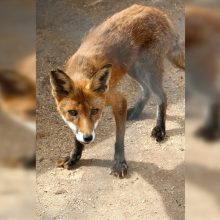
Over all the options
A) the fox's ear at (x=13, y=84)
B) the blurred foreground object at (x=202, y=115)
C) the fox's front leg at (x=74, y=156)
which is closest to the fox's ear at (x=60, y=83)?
the fox's ear at (x=13, y=84)

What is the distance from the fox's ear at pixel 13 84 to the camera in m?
2.36

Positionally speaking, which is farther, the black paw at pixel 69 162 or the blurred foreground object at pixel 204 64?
the black paw at pixel 69 162

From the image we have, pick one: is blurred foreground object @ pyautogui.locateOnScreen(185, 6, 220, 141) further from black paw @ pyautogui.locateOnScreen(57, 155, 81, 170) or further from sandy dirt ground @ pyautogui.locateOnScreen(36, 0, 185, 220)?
black paw @ pyautogui.locateOnScreen(57, 155, 81, 170)

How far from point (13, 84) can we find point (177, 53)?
0.69m

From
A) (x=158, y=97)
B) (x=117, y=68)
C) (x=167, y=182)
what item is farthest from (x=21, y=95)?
(x=167, y=182)

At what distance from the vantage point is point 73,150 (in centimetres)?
243

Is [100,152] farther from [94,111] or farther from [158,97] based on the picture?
[158,97]

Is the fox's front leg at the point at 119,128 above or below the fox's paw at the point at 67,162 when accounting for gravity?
above

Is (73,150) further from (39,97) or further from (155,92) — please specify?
(155,92)

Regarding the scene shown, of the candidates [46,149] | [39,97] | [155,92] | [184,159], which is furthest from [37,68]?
[184,159]

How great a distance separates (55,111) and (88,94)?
0.54ft

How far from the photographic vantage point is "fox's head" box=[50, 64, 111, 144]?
236 centimetres

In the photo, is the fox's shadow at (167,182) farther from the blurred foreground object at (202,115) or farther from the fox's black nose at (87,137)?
the fox's black nose at (87,137)

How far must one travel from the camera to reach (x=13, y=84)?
2.36m
